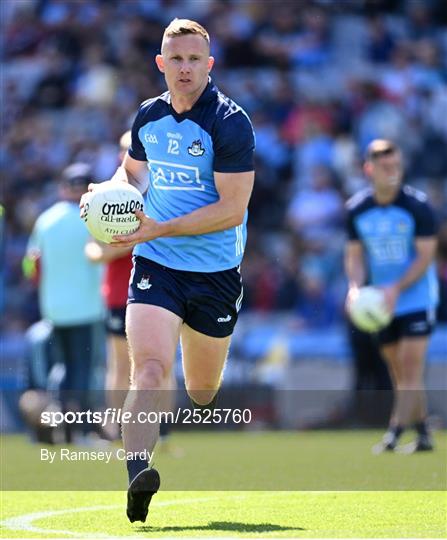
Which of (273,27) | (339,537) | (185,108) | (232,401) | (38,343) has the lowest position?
(232,401)

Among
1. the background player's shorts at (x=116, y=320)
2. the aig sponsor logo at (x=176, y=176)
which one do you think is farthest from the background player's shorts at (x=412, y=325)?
the aig sponsor logo at (x=176, y=176)

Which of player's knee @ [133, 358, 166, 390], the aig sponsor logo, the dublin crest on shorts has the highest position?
the aig sponsor logo

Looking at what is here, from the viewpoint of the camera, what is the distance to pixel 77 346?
1202 centimetres

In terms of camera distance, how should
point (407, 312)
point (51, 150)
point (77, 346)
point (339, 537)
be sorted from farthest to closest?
point (51, 150), point (77, 346), point (407, 312), point (339, 537)

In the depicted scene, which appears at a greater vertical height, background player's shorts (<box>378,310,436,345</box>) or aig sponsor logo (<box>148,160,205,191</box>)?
aig sponsor logo (<box>148,160,205,191</box>)

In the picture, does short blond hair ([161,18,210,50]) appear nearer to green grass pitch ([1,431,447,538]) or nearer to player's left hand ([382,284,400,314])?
green grass pitch ([1,431,447,538])

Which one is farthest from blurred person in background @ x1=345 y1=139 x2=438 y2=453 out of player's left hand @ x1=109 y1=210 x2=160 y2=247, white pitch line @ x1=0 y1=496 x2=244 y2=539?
player's left hand @ x1=109 y1=210 x2=160 y2=247


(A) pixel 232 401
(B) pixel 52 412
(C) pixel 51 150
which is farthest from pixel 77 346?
(C) pixel 51 150

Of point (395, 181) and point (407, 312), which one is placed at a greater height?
point (395, 181)

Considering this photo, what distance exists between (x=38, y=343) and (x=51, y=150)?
7400 mm

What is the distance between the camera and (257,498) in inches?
300

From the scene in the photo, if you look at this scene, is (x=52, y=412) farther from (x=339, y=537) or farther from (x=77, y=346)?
(x=339, y=537)

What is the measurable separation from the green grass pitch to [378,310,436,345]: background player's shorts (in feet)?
3.30

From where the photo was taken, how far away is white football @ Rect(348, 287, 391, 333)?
10.7 meters
